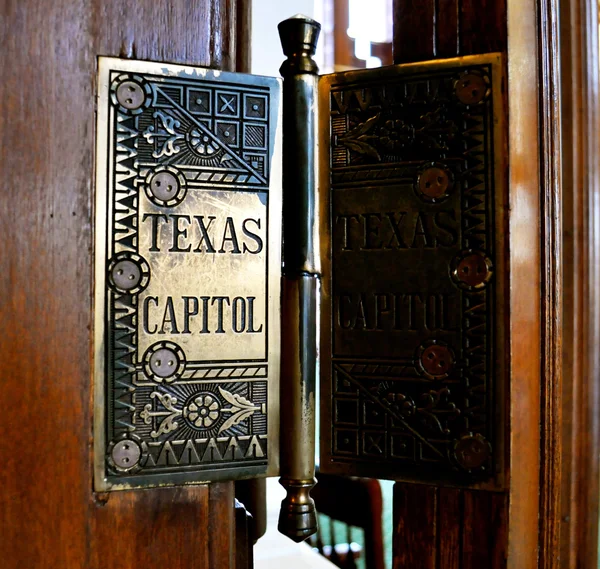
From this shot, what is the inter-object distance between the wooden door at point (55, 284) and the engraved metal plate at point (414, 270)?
0.47ft

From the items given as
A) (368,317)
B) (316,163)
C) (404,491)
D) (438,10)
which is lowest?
(404,491)

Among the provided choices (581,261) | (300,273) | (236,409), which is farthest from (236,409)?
(581,261)

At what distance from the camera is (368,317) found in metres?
0.46

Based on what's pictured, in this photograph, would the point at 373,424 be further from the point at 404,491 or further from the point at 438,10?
the point at 438,10

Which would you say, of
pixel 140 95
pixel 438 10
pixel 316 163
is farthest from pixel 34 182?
pixel 438 10

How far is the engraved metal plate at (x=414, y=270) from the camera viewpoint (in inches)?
17.2

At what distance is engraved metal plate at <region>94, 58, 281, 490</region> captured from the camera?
417mm

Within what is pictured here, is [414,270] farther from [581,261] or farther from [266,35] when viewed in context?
[266,35]

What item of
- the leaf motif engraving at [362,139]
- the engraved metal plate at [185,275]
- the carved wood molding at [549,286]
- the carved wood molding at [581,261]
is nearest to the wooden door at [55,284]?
the engraved metal plate at [185,275]

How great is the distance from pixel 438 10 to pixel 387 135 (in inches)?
3.6

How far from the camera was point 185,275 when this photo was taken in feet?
1.41

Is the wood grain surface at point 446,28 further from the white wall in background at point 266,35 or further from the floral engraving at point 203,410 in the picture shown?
the white wall in background at point 266,35

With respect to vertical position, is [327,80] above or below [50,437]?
above

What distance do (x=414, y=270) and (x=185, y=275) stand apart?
6.1 inches
